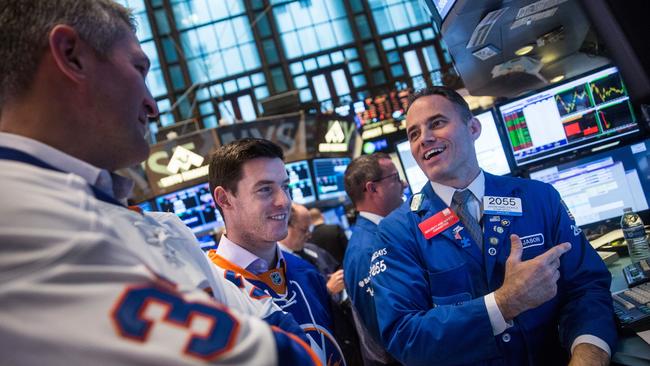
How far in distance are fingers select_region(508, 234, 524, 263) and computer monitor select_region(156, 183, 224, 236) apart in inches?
269

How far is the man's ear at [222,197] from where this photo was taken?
2.05m

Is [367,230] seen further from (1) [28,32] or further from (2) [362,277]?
(1) [28,32]

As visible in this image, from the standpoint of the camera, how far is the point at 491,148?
3.21 metres

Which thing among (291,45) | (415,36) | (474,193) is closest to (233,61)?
(291,45)

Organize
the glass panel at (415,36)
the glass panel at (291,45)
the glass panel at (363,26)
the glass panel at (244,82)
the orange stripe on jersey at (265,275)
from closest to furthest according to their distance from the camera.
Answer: the orange stripe on jersey at (265,275)
the glass panel at (244,82)
the glass panel at (291,45)
the glass panel at (363,26)
the glass panel at (415,36)

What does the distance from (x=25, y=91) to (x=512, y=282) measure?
4.47 feet

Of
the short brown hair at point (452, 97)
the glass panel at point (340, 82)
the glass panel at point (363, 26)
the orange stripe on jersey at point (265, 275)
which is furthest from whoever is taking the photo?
the glass panel at point (363, 26)

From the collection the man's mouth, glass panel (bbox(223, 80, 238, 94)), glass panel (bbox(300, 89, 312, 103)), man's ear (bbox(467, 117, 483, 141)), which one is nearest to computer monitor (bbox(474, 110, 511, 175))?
man's ear (bbox(467, 117, 483, 141))

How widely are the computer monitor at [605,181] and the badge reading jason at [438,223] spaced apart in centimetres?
151

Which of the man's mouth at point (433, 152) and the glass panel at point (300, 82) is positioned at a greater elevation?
the glass panel at point (300, 82)

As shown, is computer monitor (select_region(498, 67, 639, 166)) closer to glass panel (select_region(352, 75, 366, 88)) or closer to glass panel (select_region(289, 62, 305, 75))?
glass panel (select_region(352, 75, 366, 88))

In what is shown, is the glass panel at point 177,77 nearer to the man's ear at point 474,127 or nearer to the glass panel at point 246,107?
the glass panel at point 246,107

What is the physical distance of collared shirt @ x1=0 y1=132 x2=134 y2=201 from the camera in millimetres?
698

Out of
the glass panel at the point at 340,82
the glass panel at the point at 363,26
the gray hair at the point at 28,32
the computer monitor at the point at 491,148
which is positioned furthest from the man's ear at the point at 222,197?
the glass panel at the point at 363,26
